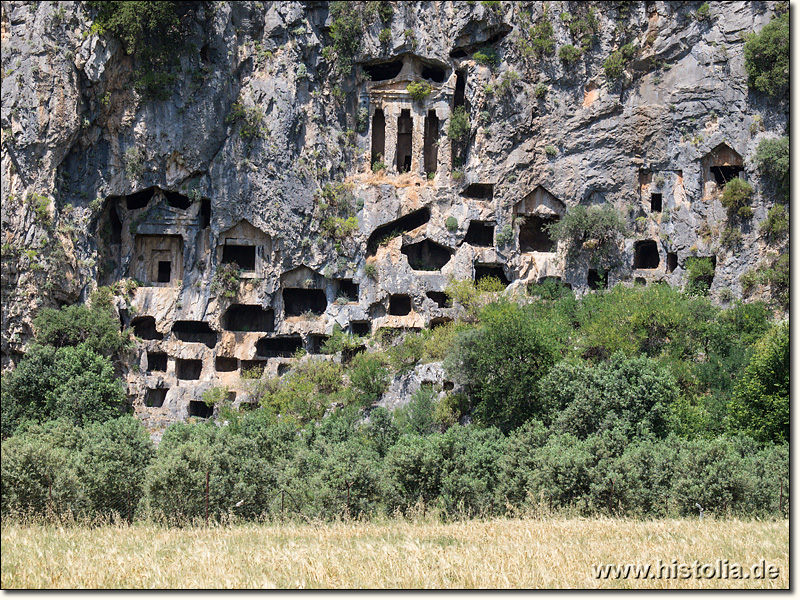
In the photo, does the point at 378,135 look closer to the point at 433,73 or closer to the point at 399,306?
the point at 433,73

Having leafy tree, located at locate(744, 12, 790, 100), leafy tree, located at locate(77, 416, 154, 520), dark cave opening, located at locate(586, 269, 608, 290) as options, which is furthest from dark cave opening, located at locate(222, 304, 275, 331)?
leafy tree, located at locate(744, 12, 790, 100)

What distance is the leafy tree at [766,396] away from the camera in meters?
30.2

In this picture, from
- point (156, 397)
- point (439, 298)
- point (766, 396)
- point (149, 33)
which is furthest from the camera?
point (439, 298)

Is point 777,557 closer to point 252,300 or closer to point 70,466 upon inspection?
point 70,466

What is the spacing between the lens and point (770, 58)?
148ft

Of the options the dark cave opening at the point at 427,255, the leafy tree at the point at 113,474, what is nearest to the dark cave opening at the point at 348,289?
the dark cave opening at the point at 427,255

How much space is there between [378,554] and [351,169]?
38183 mm

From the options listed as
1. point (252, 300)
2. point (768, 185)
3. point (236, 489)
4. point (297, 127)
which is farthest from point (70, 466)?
point (768, 185)

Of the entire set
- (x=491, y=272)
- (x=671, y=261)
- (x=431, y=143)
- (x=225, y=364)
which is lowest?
(x=225, y=364)

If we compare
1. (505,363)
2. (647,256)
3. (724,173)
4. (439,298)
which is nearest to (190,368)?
(439,298)

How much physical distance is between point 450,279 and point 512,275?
3.59m

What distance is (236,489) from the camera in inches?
902

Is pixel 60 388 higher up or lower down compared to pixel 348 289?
lower down

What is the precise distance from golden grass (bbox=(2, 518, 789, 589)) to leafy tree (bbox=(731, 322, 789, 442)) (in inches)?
467
